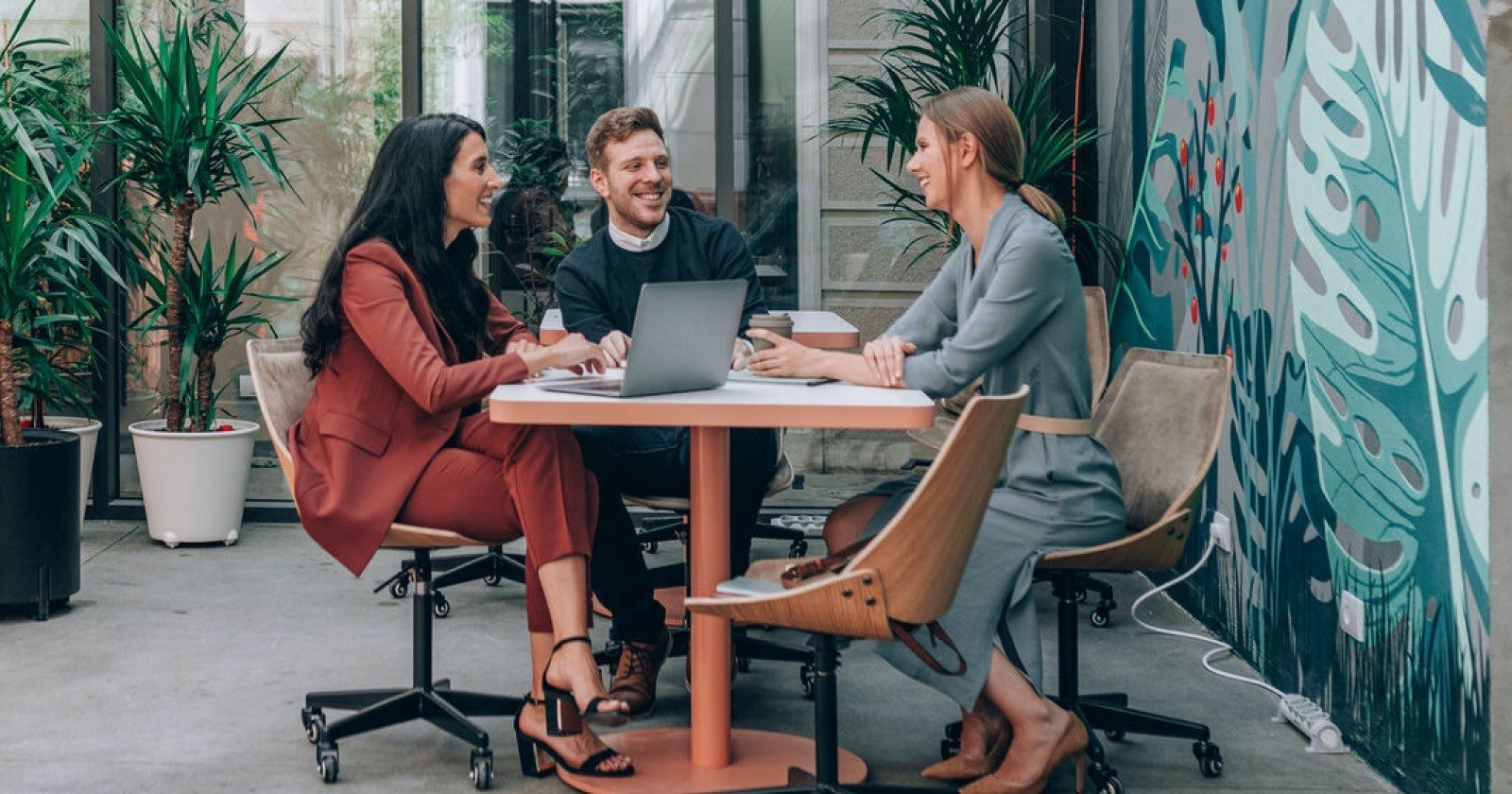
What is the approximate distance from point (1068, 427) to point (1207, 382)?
316 mm

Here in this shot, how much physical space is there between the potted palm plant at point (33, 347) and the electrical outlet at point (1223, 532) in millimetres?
3047

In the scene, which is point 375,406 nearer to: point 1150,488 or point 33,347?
point 1150,488

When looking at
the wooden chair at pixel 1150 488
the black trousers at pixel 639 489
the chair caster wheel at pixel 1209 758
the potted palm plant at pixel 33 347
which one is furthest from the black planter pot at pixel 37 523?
the chair caster wheel at pixel 1209 758

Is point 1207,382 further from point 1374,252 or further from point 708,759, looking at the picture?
point 708,759

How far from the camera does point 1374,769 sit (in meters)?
3.33

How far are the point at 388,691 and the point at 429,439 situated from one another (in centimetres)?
55

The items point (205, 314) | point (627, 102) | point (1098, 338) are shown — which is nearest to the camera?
point (1098, 338)

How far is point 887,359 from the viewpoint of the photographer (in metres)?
3.19

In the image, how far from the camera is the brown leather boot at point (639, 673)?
144 inches

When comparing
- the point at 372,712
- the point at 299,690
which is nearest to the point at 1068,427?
the point at 372,712

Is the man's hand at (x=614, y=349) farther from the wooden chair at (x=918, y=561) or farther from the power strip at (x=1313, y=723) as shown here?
the power strip at (x=1313, y=723)

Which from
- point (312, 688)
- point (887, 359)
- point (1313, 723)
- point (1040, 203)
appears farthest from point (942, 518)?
point (312, 688)

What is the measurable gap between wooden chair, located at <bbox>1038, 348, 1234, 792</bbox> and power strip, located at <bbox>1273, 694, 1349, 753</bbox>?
0.25m

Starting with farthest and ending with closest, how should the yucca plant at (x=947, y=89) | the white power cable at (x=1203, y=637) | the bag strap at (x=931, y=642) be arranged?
the yucca plant at (x=947, y=89)
the white power cable at (x=1203, y=637)
the bag strap at (x=931, y=642)
